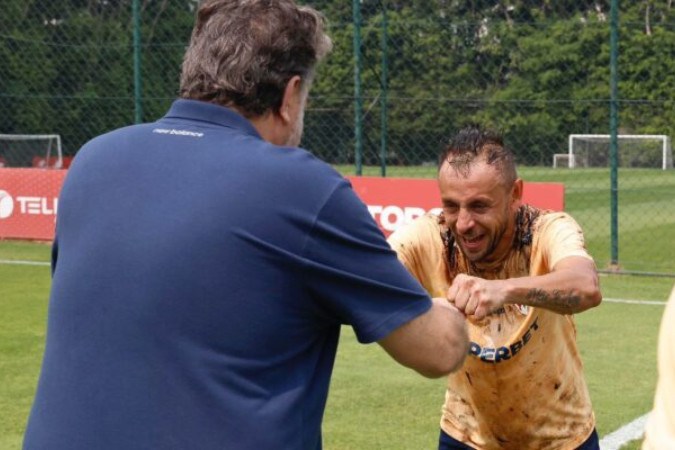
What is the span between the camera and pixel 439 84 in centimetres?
2775

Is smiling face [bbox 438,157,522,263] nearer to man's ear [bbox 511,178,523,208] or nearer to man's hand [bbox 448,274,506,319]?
man's ear [bbox 511,178,523,208]

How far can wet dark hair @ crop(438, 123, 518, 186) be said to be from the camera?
13.7ft

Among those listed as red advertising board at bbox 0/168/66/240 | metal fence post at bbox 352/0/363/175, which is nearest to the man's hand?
metal fence post at bbox 352/0/363/175

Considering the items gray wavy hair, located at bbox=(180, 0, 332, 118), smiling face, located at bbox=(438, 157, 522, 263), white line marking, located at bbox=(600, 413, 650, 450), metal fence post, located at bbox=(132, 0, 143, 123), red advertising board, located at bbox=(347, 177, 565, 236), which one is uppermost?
metal fence post, located at bbox=(132, 0, 143, 123)

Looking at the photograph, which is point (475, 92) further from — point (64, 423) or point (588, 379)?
point (64, 423)

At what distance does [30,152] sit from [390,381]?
A: 2965 cm

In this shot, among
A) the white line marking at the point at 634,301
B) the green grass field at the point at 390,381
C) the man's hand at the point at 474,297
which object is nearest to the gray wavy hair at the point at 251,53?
the man's hand at the point at 474,297

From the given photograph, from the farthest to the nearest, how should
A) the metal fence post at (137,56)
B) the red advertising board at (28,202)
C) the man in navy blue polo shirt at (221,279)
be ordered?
the metal fence post at (137,56)
the red advertising board at (28,202)
the man in navy blue polo shirt at (221,279)

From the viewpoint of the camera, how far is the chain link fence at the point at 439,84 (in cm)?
1962

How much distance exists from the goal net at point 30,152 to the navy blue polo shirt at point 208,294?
30463 mm

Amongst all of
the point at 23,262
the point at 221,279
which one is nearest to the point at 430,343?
the point at 221,279

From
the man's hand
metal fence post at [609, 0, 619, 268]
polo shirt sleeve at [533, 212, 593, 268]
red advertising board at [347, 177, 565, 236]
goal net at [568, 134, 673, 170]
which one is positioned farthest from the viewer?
goal net at [568, 134, 673, 170]

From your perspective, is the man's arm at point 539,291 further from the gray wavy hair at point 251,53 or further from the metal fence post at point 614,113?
the metal fence post at point 614,113

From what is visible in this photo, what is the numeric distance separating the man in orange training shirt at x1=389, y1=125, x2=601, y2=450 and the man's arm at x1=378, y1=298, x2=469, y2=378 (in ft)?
4.35
